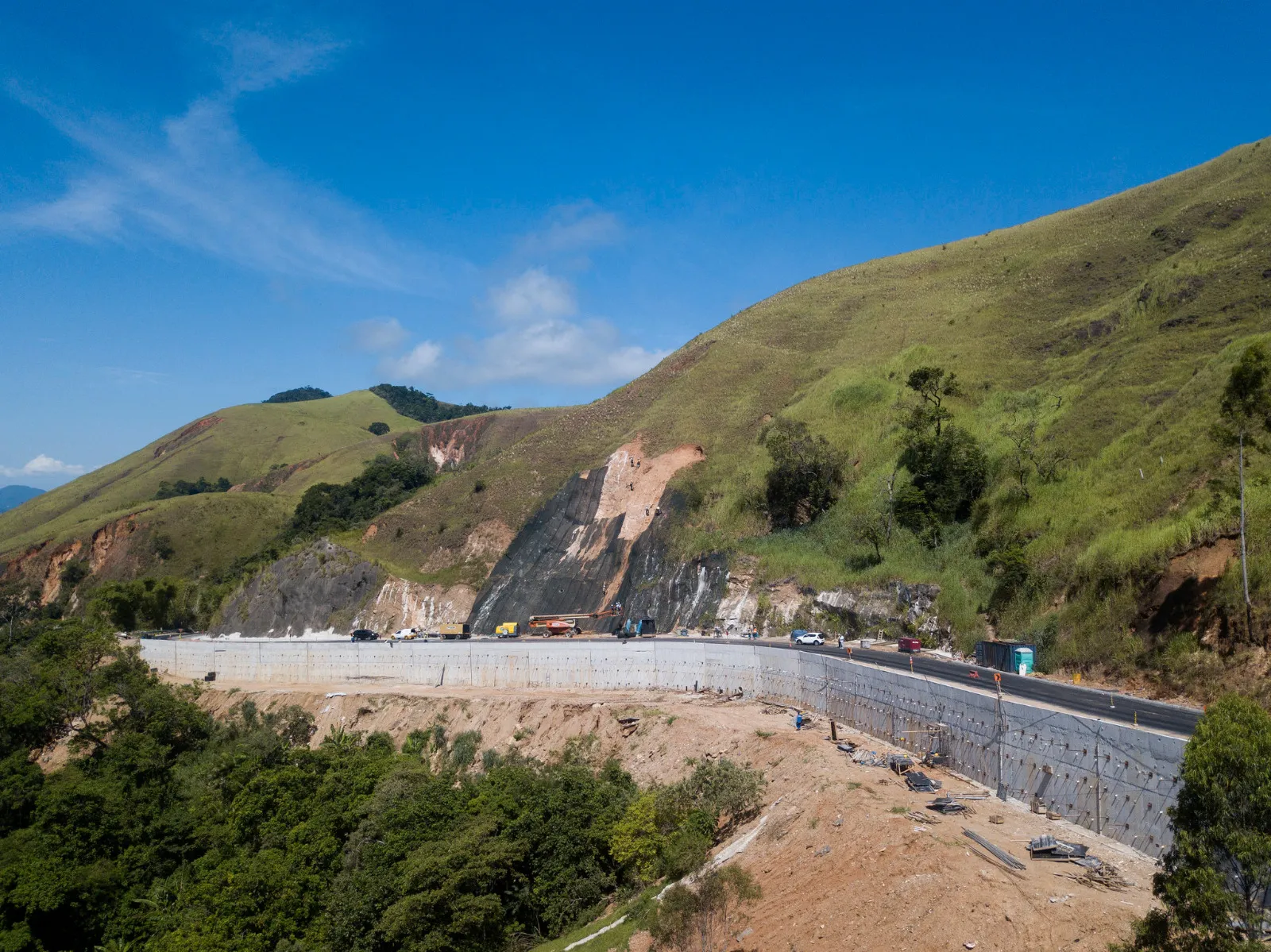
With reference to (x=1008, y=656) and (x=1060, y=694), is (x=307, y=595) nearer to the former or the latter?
(x=1008, y=656)

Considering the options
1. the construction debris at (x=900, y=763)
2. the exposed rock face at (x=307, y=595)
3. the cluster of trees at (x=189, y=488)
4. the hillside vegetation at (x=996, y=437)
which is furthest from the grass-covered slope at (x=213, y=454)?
the construction debris at (x=900, y=763)

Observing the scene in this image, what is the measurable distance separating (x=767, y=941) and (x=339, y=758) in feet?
76.8

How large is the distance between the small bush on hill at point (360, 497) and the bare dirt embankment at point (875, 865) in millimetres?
66160

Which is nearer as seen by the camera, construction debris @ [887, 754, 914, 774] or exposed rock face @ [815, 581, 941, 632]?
construction debris @ [887, 754, 914, 774]

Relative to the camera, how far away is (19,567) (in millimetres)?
105562

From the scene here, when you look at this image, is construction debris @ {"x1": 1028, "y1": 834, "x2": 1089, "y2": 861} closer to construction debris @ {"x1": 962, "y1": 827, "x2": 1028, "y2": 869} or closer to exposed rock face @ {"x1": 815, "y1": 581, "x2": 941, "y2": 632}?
construction debris @ {"x1": 962, "y1": 827, "x2": 1028, "y2": 869}

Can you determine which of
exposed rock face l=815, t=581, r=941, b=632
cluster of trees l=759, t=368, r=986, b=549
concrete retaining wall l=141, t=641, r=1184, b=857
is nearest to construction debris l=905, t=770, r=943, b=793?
concrete retaining wall l=141, t=641, r=1184, b=857

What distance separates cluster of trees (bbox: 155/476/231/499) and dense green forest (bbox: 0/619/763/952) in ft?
351

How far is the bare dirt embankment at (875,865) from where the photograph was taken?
12.9 m

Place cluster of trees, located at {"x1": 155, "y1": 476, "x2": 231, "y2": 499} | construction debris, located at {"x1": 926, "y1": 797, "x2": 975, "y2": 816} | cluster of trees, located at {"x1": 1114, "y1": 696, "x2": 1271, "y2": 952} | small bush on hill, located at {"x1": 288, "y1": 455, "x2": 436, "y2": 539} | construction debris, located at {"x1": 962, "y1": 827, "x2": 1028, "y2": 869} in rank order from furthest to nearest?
cluster of trees, located at {"x1": 155, "y1": 476, "x2": 231, "y2": 499}, small bush on hill, located at {"x1": 288, "y1": 455, "x2": 436, "y2": 539}, construction debris, located at {"x1": 926, "y1": 797, "x2": 975, "y2": 816}, construction debris, located at {"x1": 962, "y1": 827, "x2": 1028, "y2": 869}, cluster of trees, located at {"x1": 1114, "y1": 696, "x2": 1271, "y2": 952}

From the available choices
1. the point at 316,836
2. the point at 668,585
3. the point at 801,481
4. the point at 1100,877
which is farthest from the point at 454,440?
the point at 1100,877

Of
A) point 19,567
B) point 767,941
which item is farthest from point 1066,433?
point 19,567

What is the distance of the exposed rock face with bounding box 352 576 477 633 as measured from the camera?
60.8 metres

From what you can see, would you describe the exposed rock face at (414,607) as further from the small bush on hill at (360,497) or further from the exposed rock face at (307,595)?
the small bush on hill at (360,497)
